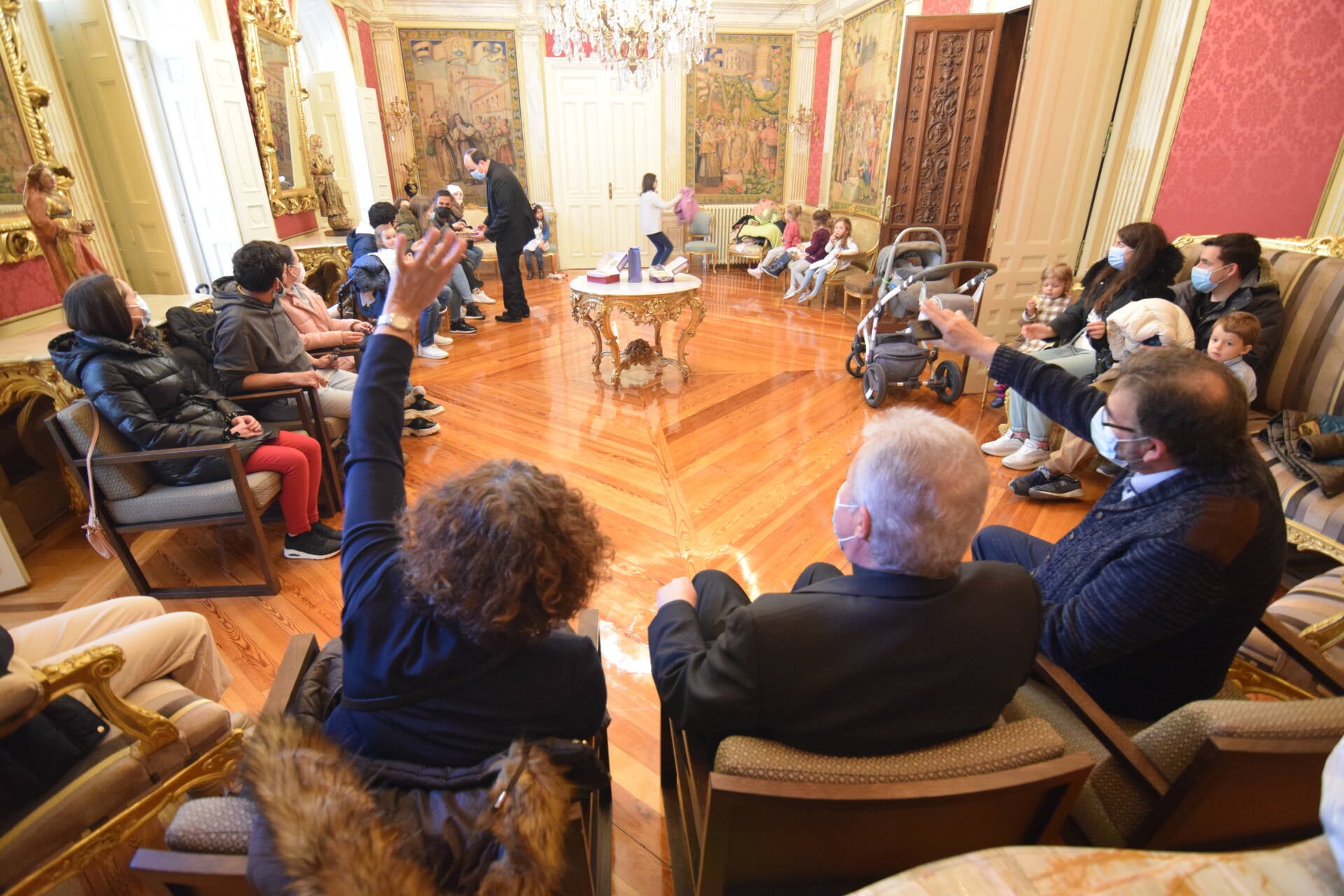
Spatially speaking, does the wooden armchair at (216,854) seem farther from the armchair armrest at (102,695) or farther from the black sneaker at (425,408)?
the black sneaker at (425,408)

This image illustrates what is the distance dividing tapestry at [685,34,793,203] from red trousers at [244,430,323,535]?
7.78 meters

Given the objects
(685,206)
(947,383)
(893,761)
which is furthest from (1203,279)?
(685,206)

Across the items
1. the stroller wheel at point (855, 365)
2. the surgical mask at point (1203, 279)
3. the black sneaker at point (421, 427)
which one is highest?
the surgical mask at point (1203, 279)

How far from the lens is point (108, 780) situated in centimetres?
126

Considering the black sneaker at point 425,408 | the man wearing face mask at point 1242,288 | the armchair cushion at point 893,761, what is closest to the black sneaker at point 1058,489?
the man wearing face mask at point 1242,288

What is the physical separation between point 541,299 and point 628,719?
6406 millimetres

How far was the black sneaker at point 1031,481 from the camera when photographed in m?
3.30

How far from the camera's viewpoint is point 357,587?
1031 mm

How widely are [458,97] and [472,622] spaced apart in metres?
9.36

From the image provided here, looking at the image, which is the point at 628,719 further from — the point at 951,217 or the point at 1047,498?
the point at 951,217

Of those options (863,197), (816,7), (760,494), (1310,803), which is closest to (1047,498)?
(760,494)

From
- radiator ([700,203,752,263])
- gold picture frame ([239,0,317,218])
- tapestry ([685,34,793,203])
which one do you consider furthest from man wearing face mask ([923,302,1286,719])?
tapestry ([685,34,793,203])

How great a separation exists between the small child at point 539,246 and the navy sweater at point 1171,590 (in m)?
7.95

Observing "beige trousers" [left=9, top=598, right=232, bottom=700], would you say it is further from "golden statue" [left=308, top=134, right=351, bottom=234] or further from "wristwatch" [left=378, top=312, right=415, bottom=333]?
"golden statue" [left=308, top=134, right=351, bottom=234]
